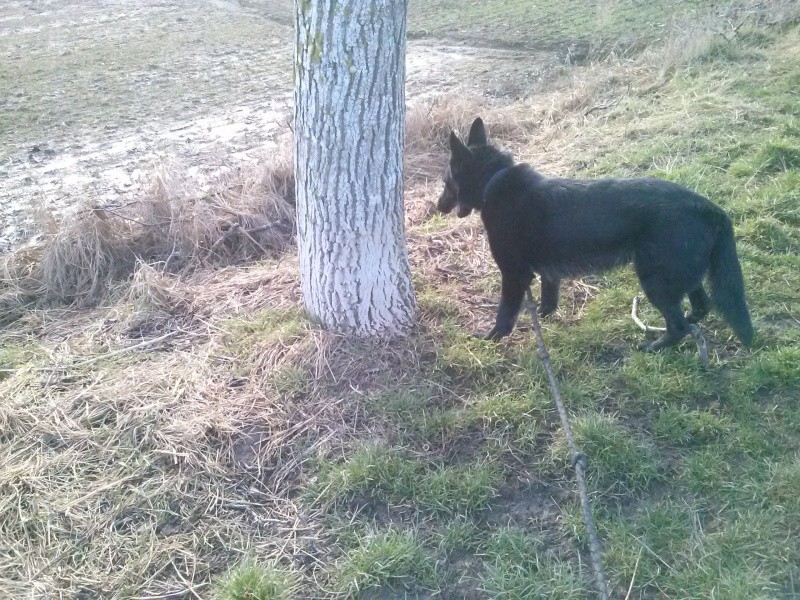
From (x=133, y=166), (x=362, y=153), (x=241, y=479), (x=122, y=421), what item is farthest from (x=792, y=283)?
(x=133, y=166)

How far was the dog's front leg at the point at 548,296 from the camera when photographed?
438 centimetres

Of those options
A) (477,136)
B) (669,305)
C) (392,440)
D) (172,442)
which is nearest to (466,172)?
(477,136)

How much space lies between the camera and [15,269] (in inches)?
209

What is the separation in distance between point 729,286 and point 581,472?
4.67 feet

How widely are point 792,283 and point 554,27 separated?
30.6ft

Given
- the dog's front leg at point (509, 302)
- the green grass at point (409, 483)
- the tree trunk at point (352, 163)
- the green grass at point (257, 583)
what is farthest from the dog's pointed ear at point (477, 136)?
Result: the green grass at point (257, 583)

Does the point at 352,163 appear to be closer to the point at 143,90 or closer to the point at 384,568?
the point at 384,568

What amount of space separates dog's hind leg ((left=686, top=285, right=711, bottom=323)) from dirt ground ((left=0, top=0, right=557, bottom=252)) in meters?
4.63

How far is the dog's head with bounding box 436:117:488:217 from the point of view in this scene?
175 inches

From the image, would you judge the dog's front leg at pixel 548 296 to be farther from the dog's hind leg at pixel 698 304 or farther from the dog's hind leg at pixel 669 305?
the dog's hind leg at pixel 698 304

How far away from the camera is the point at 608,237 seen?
12.5 ft

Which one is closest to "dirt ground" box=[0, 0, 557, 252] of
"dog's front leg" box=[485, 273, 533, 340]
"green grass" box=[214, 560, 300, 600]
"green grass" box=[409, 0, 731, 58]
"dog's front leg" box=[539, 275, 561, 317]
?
"green grass" box=[409, 0, 731, 58]

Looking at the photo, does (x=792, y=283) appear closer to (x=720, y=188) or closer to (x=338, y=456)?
(x=720, y=188)

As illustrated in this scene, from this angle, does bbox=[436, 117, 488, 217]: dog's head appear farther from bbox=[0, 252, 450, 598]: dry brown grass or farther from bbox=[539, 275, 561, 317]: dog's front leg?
bbox=[0, 252, 450, 598]: dry brown grass
